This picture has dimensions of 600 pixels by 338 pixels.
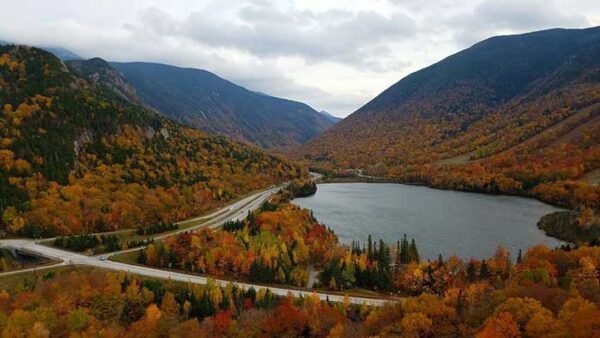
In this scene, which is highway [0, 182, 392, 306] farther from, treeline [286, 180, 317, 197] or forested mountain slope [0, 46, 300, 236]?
treeline [286, 180, 317, 197]

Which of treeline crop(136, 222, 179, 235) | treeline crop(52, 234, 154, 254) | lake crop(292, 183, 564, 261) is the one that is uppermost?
lake crop(292, 183, 564, 261)

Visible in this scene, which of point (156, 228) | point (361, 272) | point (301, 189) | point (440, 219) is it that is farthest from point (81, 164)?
point (440, 219)

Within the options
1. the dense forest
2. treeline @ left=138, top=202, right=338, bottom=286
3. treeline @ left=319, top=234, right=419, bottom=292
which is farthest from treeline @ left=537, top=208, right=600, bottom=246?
treeline @ left=138, top=202, right=338, bottom=286

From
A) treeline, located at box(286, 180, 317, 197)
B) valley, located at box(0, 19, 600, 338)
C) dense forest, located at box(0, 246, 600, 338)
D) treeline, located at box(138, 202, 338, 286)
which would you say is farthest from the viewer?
treeline, located at box(286, 180, 317, 197)

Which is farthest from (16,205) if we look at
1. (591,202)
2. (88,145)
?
(591,202)

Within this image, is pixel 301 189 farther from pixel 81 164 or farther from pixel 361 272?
pixel 361 272

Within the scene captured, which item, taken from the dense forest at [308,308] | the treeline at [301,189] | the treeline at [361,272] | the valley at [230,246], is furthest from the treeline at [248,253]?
the treeline at [301,189]
